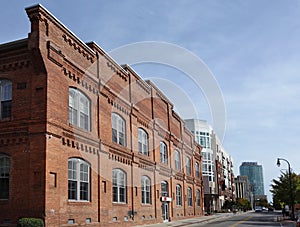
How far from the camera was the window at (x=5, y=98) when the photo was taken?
22422mm

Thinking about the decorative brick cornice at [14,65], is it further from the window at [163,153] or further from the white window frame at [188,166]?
the white window frame at [188,166]

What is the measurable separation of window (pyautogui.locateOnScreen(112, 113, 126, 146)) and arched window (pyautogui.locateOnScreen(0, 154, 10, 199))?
9641mm

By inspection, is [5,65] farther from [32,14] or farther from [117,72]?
[117,72]

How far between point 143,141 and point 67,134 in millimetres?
14770

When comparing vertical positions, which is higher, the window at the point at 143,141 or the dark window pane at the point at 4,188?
the window at the point at 143,141

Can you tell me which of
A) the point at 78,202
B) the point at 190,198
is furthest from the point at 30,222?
the point at 190,198

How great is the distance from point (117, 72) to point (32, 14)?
10939 mm


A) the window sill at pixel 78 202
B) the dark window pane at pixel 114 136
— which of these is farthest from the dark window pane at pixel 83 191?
the dark window pane at pixel 114 136

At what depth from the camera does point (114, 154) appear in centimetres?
2930

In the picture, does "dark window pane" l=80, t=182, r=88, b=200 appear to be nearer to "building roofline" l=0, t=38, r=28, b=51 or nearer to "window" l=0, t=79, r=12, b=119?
"window" l=0, t=79, r=12, b=119

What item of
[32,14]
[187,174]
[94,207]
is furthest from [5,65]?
[187,174]

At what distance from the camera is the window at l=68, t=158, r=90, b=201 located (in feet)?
75.4

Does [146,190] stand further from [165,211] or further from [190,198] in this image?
[190,198]

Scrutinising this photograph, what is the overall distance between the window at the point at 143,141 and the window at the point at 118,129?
4.20m
